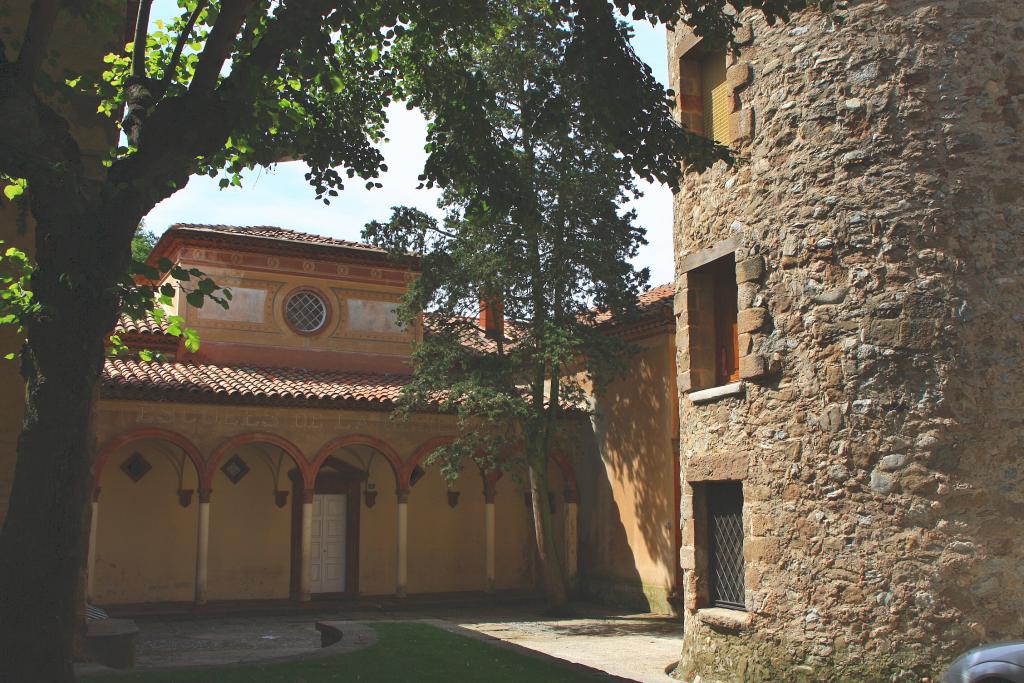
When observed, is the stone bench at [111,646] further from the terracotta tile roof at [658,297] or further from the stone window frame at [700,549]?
the terracotta tile roof at [658,297]

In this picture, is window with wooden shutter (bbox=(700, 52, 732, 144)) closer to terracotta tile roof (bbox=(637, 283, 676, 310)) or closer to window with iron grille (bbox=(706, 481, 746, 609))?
window with iron grille (bbox=(706, 481, 746, 609))

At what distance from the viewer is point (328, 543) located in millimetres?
21359

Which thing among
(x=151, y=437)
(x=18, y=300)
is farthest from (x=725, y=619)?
(x=151, y=437)

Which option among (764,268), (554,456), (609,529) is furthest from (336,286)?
(764,268)

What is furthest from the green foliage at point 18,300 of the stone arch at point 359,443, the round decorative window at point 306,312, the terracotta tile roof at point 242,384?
the round decorative window at point 306,312

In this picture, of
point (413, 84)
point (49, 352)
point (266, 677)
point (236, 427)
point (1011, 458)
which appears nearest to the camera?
point (49, 352)

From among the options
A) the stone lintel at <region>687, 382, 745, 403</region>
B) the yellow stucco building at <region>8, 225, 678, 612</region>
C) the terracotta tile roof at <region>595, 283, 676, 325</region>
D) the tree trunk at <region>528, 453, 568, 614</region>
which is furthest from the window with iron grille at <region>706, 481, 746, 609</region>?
the tree trunk at <region>528, 453, 568, 614</region>

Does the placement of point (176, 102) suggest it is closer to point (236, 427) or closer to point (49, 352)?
point (49, 352)

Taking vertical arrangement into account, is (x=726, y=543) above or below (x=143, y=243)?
below

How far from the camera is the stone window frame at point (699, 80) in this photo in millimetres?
10711

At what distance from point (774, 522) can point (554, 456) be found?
38.5 feet

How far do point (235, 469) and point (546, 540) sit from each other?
657 centimetres

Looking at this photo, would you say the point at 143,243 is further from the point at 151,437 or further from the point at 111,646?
the point at 111,646

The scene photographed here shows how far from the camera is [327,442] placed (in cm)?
1994
